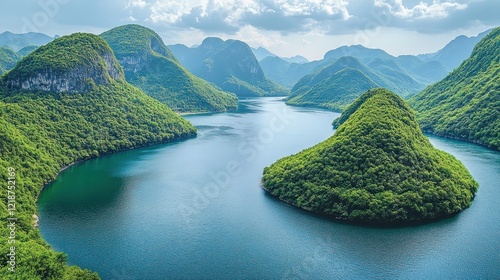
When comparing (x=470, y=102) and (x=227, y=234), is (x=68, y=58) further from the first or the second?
(x=470, y=102)

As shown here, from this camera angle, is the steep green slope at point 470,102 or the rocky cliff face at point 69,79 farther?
the steep green slope at point 470,102

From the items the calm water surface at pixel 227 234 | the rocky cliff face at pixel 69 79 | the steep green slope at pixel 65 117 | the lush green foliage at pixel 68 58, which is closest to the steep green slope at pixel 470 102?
the calm water surface at pixel 227 234

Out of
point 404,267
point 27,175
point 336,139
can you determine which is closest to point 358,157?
point 336,139

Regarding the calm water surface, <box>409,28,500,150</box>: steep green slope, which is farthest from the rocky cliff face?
<box>409,28,500,150</box>: steep green slope

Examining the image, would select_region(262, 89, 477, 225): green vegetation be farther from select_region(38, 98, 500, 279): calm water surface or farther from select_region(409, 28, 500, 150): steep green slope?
select_region(409, 28, 500, 150): steep green slope

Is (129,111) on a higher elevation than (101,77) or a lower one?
lower

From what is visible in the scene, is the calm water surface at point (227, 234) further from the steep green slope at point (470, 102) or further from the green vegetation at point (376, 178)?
the steep green slope at point (470, 102)

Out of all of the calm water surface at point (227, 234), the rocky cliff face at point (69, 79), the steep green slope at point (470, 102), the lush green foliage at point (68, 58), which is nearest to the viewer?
the calm water surface at point (227, 234)

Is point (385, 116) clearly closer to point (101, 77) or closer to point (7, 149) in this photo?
point (7, 149)
